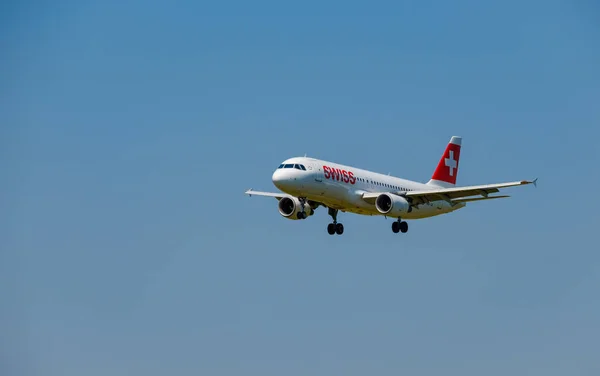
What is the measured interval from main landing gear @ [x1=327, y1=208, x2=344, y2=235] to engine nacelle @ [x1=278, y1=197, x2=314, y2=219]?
2.06 m

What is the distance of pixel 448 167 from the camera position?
76750 mm

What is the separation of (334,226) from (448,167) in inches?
490

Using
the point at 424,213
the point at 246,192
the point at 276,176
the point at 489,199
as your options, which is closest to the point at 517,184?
the point at 489,199

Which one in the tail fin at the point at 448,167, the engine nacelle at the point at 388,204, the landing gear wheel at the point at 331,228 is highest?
the tail fin at the point at 448,167

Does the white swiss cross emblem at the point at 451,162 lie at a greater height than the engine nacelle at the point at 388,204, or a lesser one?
greater

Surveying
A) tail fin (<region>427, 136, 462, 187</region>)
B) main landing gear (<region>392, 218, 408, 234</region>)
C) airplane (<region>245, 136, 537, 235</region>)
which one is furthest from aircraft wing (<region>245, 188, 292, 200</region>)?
tail fin (<region>427, 136, 462, 187</region>)

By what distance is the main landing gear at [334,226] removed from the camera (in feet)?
224

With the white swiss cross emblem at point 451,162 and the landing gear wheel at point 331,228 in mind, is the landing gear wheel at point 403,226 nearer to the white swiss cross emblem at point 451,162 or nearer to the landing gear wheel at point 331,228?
the landing gear wheel at point 331,228

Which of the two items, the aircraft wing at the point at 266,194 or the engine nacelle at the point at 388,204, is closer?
the engine nacelle at the point at 388,204

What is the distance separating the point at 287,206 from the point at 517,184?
45.9ft

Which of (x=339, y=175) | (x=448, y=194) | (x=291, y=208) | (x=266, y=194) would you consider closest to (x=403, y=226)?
(x=448, y=194)

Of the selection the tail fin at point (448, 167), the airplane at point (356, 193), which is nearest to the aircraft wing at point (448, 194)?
the airplane at point (356, 193)

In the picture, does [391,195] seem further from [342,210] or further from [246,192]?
[246,192]

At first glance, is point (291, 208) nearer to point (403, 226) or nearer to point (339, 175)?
point (339, 175)
